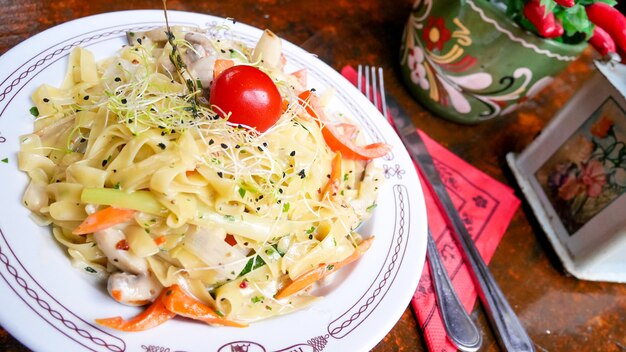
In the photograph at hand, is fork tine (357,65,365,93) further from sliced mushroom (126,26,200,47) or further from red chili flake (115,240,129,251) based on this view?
red chili flake (115,240,129,251)

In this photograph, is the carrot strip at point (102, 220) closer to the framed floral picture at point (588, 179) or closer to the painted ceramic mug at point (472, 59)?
the painted ceramic mug at point (472, 59)

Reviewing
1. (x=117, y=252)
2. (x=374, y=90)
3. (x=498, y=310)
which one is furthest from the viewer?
(x=374, y=90)

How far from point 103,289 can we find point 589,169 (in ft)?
7.33

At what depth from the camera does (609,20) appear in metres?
2.24

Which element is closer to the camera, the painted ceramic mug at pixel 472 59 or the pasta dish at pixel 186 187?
the pasta dish at pixel 186 187

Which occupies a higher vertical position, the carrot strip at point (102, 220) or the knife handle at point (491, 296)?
the carrot strip at point (102, 220)

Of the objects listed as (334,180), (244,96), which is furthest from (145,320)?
(334,180)

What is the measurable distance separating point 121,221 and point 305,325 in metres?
0.64

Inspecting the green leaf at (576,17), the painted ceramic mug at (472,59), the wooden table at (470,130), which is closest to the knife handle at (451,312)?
the wooden table at (470,130)

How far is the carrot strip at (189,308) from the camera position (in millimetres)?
1403

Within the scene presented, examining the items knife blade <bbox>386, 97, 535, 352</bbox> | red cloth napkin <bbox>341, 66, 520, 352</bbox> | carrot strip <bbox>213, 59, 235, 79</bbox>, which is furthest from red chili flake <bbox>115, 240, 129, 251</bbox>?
knife blade <bbox>386, 97, 535, 352</bbox>

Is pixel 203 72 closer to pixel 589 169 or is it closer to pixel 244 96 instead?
pixel 244 96

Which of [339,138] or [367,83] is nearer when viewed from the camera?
[339,138]

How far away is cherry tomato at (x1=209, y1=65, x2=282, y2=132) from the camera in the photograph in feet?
5.03
